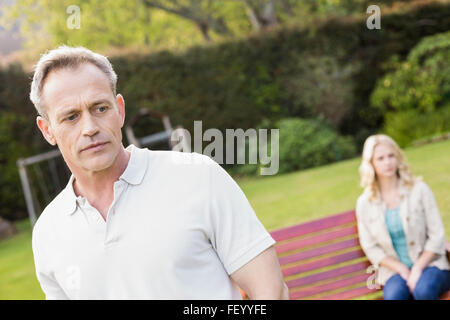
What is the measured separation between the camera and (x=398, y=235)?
3816 mm

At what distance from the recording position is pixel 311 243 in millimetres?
4062

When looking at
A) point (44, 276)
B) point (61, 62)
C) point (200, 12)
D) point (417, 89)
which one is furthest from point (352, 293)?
point (200, 12)

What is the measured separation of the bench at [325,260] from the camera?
390 cm

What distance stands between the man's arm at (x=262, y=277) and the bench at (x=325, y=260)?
7.92 ft

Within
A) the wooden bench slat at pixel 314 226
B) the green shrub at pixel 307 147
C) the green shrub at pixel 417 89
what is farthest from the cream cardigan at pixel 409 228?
the green shrub at pixel 417 89

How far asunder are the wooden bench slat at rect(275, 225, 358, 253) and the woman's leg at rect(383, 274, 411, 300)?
1.58 ft

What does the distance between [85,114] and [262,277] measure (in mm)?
598

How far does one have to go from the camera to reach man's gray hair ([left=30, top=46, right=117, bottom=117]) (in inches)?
59.7

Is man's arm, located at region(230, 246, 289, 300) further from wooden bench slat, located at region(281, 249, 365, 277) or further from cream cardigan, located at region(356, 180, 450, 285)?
wooden bench slat, located at region(281, 249, 365, 277)

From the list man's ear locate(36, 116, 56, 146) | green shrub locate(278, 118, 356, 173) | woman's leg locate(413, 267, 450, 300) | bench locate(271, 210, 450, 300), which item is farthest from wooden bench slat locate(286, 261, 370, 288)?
green shrub locate(278, 118, 356, 173)

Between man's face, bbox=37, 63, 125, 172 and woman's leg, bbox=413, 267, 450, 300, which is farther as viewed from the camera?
woman's leg, bbox=413, 267, 450, 300

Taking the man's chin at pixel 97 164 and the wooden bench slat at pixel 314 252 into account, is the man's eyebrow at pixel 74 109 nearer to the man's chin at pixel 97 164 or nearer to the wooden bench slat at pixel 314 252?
the man's chin at pixel 97 164
